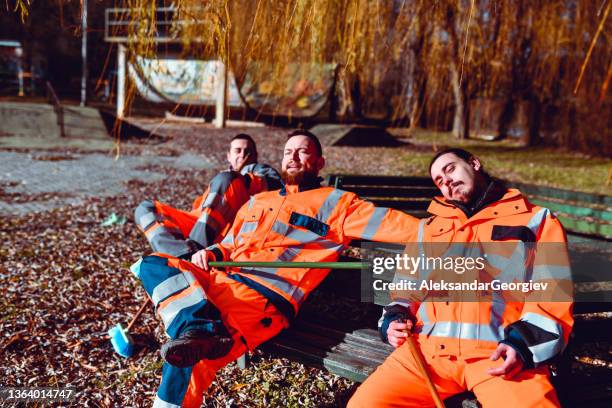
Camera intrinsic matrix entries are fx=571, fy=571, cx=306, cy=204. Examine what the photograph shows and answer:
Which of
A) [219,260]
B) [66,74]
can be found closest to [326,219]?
[219,260]

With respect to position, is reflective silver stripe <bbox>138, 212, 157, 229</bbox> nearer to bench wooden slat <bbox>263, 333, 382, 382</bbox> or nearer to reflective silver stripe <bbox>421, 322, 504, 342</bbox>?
bench wooden slat <bbox>263, 333, 382, 382</bbox>

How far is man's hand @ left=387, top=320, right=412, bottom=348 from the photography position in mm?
2590

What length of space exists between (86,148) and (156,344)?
37.9ft

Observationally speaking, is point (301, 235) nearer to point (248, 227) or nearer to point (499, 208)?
point (248, 227)

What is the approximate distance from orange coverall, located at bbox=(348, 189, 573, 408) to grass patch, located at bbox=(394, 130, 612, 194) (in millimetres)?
6377

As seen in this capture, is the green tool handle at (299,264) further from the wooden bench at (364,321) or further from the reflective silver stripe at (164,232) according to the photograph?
the reflective silver stripe at (164,232)

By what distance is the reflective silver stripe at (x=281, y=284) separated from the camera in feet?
10.2

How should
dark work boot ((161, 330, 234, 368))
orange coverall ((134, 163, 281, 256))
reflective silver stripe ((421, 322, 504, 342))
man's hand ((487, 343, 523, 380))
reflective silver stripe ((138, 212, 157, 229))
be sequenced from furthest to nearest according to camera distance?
reflective silver stripe ((138, 212, 157, 229)) < orange coverall ((134, 163, 281, 256)) < dark work boot ((161, 330, 234, 368)) < reflective silver stripe ((421, 322, 504, 342)) < man's hand ((487, 343, 523, 380))

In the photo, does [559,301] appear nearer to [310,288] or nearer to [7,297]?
[310,288]

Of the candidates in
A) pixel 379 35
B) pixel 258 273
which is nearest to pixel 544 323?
pixel 258 273

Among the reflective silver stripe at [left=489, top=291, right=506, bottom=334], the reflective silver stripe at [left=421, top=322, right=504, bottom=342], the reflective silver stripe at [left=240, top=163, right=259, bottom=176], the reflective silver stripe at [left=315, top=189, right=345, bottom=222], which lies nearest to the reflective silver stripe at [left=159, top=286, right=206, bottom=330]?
the reflective silver stripe at [left=315, top=189, right=345, bottom=222]

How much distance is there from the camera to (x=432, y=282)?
2.72m

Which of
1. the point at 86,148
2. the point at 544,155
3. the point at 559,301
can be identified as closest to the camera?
the point at 559,301

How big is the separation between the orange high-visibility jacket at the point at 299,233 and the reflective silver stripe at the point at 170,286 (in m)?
0.30
